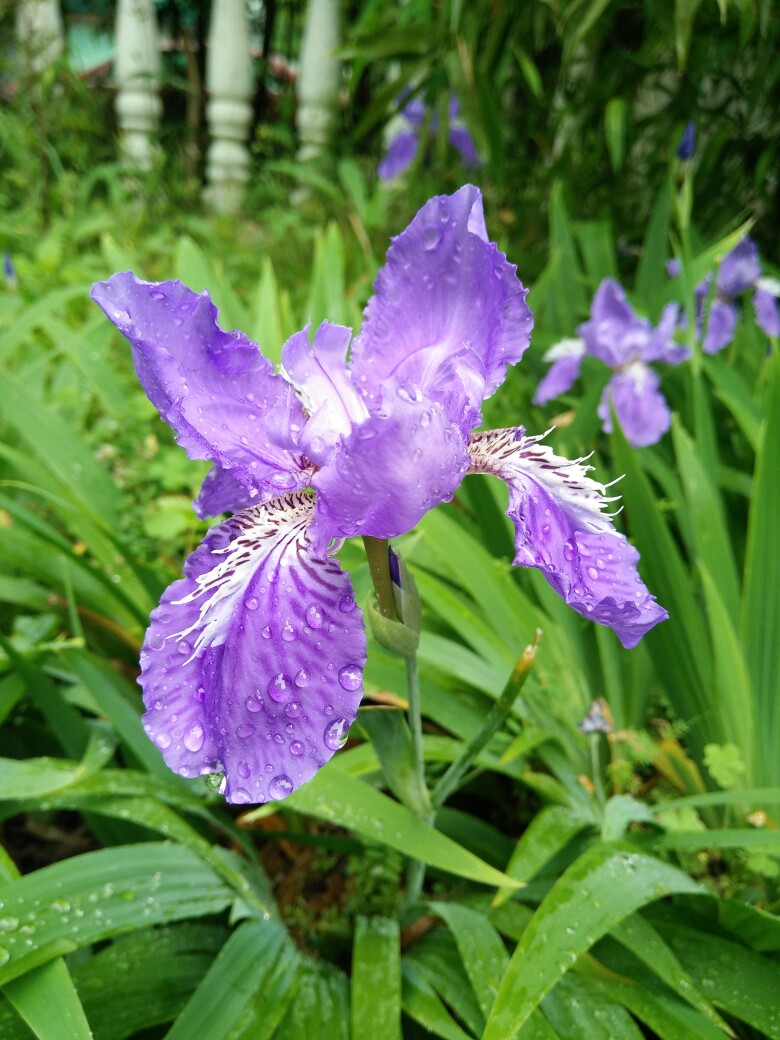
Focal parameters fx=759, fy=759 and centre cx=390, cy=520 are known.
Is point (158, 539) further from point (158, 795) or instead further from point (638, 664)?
point (638, 664)

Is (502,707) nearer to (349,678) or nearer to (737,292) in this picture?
(349,678)

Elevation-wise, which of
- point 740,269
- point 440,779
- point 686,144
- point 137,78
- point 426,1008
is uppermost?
point 137,78

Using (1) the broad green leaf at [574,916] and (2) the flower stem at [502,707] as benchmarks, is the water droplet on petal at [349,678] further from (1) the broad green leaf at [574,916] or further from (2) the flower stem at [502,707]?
(1) the broad green leaf at [574,916]

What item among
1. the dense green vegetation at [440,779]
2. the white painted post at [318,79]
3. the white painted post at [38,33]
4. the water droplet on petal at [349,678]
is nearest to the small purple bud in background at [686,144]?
the dense green vegetation at [440,779]

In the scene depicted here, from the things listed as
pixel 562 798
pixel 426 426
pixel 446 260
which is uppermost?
pixel 446 260

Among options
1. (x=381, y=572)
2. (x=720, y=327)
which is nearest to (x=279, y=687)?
(x=381, y=572)

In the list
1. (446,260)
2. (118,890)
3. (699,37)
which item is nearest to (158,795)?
(118,890)
